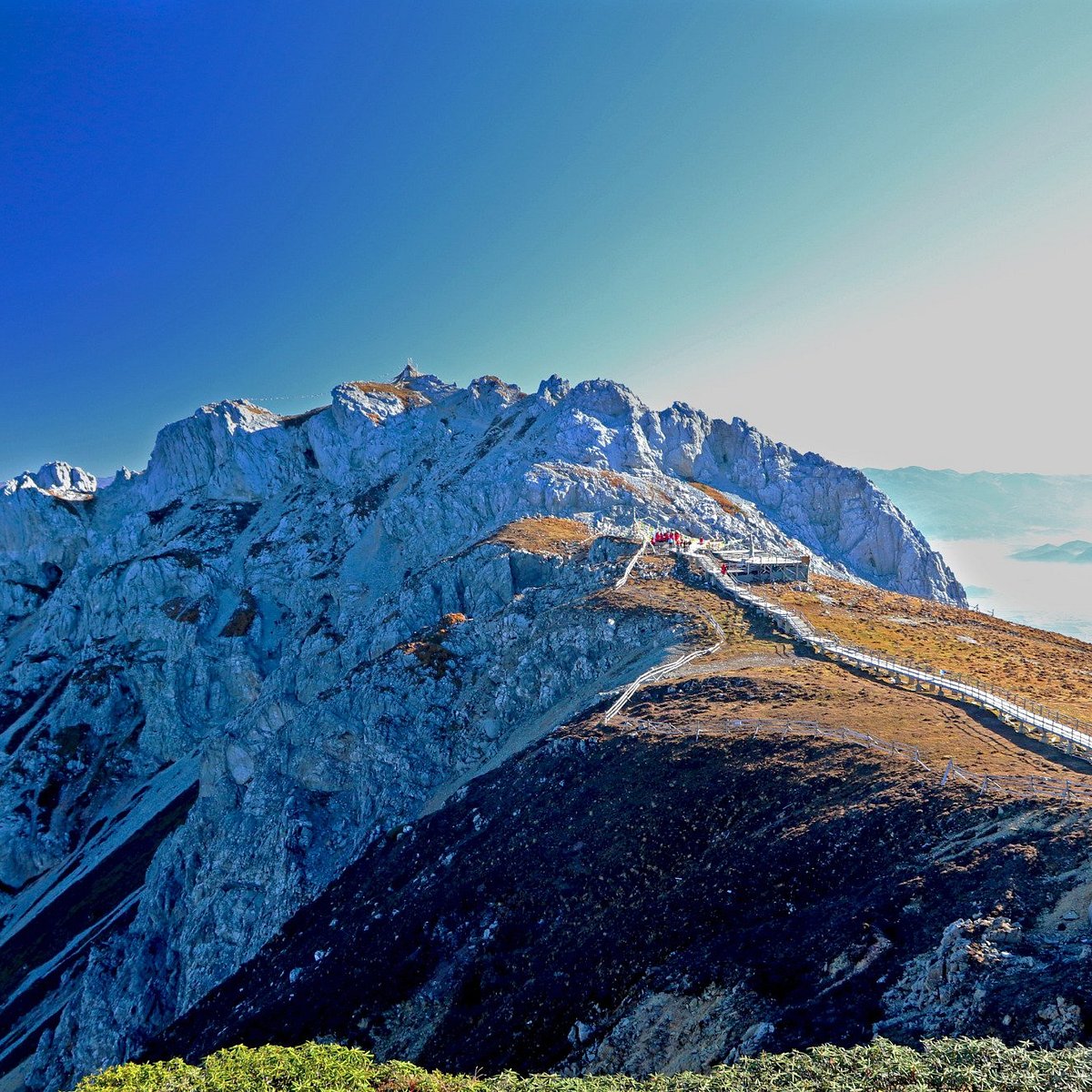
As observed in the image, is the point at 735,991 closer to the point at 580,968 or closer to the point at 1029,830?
the point at 580,968

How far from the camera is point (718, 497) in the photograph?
421ft

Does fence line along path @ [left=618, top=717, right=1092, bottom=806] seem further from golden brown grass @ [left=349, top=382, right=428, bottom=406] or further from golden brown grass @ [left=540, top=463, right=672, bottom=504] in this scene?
golden brown grass @ [left=349, top=382, right=428, bottom=406]

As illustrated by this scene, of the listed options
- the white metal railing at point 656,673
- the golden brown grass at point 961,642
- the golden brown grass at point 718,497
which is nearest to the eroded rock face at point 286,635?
the golden brown grass at point 718,497

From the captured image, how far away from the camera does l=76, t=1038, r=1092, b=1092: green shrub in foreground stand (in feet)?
38.4

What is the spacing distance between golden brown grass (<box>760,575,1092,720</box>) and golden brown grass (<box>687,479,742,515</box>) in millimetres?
55316

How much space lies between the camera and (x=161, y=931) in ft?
200

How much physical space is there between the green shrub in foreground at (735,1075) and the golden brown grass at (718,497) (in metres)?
111

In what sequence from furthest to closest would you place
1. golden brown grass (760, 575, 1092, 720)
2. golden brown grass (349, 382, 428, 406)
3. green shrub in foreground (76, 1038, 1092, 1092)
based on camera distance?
golden brown grass (349, 382, 428, 406) < golden brown grass (760, 575, 1092, 720) < green shrub in foreground (76, 1038, 1092, 1092)

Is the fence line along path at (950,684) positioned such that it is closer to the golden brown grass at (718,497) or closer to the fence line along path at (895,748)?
the fence line along path at (895,748)

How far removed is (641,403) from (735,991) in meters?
134

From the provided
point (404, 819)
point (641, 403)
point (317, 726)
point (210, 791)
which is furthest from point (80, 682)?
point (641, 403)

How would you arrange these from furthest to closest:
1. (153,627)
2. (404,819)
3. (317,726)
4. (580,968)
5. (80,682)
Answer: (153,627)
(80,682)
(317,726)
(404,819)
(580,968)

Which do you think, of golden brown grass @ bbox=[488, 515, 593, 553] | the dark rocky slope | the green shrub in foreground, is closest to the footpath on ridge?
the dark rocky slope

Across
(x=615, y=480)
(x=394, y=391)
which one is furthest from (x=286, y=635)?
(x=394, y=391)
